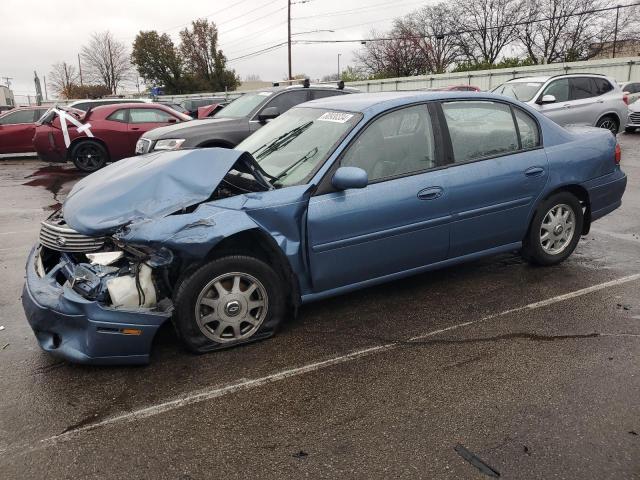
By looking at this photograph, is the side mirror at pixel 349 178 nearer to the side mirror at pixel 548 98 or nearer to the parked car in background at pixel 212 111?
the parked car in background at pixel 212 111

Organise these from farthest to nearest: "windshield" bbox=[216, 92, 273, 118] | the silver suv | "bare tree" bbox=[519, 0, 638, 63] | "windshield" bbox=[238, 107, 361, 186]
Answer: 1. "bare tree" bbox=[519, 0, 638, 63]
2. the silver suv
3. "windshield" bbox=[216, 92, 273, 118]
4. "windshield" bbox=[238, 107, 361, 186]

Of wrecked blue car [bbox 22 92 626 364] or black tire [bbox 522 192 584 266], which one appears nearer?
wrecked blue car [bbox 22 92 626 364]

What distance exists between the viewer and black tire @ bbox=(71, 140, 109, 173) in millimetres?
12547

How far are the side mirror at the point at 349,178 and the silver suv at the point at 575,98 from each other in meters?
8.99

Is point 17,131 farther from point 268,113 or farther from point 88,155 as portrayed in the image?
point 268,113

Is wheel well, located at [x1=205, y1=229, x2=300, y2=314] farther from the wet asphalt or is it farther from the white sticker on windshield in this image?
the white sticker on windshield

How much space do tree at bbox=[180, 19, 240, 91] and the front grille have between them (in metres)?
62.3

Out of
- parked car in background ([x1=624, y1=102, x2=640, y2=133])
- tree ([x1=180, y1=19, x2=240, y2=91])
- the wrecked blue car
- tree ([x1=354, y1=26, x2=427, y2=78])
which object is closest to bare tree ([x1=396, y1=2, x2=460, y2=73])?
tree ([x1=354, y1=26, x2=427, y2=78])

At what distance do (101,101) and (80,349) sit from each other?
1641 centimetres

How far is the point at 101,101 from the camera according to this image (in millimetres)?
17625

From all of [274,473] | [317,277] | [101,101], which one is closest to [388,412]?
[274,473]

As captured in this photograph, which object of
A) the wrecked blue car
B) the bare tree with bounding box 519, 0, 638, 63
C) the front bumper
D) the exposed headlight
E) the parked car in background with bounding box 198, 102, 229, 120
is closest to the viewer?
the front bumper

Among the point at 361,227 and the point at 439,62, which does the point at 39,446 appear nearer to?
the point at 361,227

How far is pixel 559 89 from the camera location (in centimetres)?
1188
